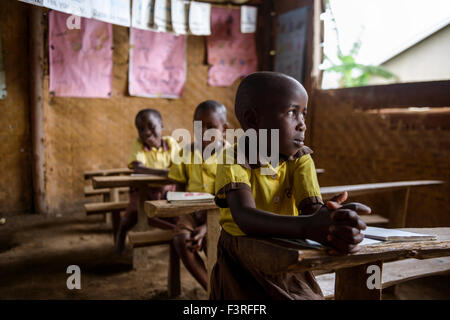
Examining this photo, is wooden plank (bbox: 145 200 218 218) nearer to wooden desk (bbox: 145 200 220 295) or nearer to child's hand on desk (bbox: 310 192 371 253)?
wooden desk (bbox: 145 200 220 295)

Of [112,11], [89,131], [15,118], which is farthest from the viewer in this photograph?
[89,131]

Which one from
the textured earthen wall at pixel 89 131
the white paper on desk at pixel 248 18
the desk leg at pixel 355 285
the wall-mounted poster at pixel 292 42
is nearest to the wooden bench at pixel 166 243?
the desk leg at pixel 355 285

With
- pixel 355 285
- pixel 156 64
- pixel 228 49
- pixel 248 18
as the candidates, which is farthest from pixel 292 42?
pixel 355 285

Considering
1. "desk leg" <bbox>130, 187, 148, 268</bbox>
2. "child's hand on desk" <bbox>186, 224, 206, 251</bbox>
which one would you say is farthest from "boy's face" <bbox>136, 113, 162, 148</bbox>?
"child's hand on desk" <bbox>186, 224, 206, 251</bbox>

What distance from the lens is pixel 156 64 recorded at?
16.5 ft

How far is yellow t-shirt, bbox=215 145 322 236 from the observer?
1177mm

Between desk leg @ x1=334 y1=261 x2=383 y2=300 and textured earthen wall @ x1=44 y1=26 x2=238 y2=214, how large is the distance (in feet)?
13.8

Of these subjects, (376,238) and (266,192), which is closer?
(376,238)

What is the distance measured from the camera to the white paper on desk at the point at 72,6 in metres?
3.21

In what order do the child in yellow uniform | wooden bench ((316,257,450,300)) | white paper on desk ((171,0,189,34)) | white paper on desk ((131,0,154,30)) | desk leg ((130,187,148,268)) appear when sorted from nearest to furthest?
wooden bench ((316,257,450,300)), the child in yellow uniform, desk leg ((130,187,148,268)), white paper on desk ((131,0,154,30)), white paper on desk ((171,0,189,34))

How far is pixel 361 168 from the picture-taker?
12.8 ft

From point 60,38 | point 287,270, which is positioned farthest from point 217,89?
point 287,270

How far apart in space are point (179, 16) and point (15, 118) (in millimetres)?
2501

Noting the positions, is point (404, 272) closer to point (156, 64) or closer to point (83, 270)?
point (83, 270)
